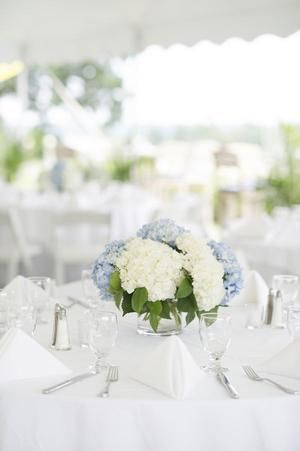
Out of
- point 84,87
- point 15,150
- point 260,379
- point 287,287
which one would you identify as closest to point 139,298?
point 260,379

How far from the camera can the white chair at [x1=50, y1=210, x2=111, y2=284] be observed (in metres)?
5.18

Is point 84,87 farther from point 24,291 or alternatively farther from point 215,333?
point 215,333

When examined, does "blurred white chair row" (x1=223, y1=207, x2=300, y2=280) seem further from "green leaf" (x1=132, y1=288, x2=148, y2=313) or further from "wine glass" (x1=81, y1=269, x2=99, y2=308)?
"green leaf" (x1=132, y1=288, x2=148, y2=313)

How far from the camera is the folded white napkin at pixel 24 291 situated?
7.13ft

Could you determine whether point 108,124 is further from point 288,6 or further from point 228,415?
point 228,415

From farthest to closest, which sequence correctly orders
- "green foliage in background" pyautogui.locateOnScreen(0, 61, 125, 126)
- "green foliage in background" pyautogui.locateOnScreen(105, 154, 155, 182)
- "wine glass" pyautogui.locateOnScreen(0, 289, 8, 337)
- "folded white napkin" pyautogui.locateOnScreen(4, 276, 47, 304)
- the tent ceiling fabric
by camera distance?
"green foliage in background" pyautogui.locateOnScreen(0, 61, 125, 126)
"green foliage in background" pyautogui.locateOnScreen(105, 154, 155, 182)
the tent ceiling fabric
"folded white napkin" pyautogui.locateOnScreen(4, 276, 47, 304)
"wine glass" pyautogui.locateOnScreen(0, 289, 8, 337)

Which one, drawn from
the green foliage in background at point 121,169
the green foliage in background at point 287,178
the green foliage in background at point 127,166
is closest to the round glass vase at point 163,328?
the green foliage in background at point 287,178

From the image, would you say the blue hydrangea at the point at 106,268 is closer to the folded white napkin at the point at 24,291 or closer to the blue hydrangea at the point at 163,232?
the blue hydrangea at the point at 163,232

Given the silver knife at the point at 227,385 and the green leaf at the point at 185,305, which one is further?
the green leaf at the point at 185,305

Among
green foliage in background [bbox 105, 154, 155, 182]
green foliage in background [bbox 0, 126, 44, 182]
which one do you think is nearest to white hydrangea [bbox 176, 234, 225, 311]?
green foliage in background [bbox 105, 154, 155, 182]

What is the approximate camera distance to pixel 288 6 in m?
6.70

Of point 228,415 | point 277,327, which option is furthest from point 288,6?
point 228,415

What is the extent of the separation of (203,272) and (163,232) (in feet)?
0.68

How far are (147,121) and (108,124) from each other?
0.94 meters
